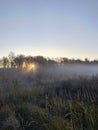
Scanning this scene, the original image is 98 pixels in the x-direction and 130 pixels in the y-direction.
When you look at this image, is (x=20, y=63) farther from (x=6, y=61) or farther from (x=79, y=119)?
(x=79, y=119)

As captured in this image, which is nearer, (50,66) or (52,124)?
(52,124)

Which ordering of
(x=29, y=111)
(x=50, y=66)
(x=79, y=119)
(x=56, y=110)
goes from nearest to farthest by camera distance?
(x=79, y=119)
(x=56, y=110)
(x=29, y=111)
(x=50, y=66)

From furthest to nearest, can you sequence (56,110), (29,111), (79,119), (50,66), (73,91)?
(50,66)
(73,91)
(29,111)
(56,110)
(79,119)

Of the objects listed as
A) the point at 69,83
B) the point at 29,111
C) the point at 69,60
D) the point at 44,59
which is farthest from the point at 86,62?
the point at 29,111

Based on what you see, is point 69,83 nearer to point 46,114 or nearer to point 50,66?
point 46,114

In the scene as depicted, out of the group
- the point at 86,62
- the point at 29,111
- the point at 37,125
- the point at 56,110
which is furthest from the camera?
the point at 86,62

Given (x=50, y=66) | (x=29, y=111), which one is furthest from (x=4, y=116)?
(x=50, y=66)

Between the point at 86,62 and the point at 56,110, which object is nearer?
the point at 56,110

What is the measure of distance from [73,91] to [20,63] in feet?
179

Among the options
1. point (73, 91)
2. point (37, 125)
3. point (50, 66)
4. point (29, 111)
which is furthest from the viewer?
point (50, 66)

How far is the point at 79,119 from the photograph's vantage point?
18.9ft

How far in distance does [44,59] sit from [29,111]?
184 ft

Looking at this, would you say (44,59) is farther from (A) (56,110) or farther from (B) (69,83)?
(A) (56,110)

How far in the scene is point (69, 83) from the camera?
42.9 feet
